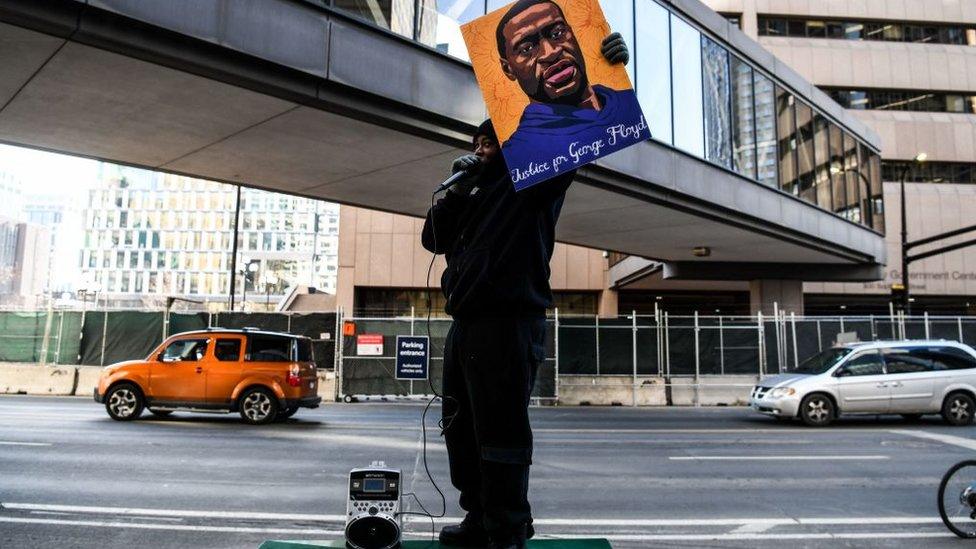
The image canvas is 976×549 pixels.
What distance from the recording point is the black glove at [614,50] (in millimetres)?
2656

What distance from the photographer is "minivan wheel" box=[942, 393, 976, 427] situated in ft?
44.7

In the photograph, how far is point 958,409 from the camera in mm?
13633

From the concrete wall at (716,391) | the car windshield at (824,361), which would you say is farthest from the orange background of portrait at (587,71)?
the concrete wall at (716,391)

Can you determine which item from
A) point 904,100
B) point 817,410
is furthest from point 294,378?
point 904,100

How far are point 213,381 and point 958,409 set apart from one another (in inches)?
596

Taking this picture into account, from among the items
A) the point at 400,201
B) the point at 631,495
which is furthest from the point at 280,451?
the point at 400,201

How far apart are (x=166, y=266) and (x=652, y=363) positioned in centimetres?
13685

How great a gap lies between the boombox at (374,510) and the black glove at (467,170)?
1197 mm

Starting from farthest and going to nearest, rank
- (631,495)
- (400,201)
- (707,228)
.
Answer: (707,228) < (400,201) < (631,495)

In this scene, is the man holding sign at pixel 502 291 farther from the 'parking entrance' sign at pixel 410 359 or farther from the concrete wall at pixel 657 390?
the concrete wall at pixel 657 390

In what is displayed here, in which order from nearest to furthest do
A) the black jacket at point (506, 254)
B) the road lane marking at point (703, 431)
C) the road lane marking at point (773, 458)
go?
the black jacket at point (506, 254)
the road lane marking at point (773, 458)
the road lane marking at point (703, 431)

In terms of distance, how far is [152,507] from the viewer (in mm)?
5758

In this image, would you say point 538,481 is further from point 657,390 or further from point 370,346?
point 657,390

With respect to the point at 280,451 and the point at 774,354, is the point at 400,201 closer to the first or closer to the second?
the point at 280,451
